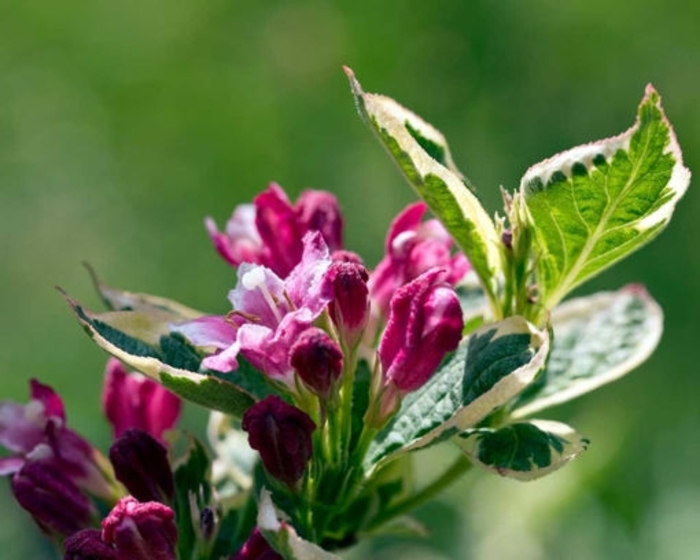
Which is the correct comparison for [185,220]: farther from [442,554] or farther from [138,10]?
[442,554]

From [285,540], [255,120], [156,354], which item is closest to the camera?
[285,540]

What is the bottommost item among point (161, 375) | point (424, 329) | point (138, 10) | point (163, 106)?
point (424, 329)

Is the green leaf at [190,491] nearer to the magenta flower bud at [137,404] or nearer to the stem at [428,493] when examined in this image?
the magenta flower bud at [137,404]

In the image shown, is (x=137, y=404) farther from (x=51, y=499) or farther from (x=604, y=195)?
(x=604, y=195)

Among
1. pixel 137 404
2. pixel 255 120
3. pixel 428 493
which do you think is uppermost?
pixel 255 120

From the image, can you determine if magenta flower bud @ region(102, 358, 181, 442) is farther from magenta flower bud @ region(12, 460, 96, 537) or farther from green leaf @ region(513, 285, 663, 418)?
green leaf @ region(513, 285, 663, 418)

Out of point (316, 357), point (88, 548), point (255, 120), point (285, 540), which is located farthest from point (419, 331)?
point (255, 120)

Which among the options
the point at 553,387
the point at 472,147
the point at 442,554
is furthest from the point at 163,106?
the point at 553,387
